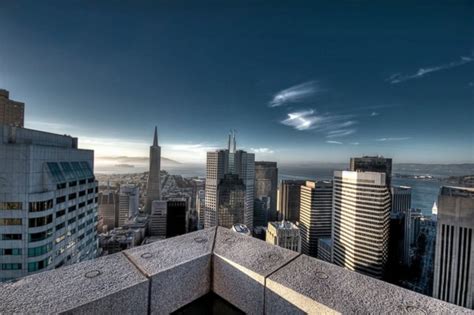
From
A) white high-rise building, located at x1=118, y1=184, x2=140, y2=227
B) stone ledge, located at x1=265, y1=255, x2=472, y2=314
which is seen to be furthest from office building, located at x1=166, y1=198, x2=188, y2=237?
stone ledge, located at x1=265, y1=255, x2=472, y2=314

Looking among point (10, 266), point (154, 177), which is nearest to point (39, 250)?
point (10, 266)

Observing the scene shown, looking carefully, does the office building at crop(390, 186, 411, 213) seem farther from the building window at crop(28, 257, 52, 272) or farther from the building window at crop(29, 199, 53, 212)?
the building window at crop(29, 199, 53, 212)

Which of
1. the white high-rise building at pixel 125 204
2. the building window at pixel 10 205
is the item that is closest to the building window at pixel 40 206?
the building window at pixel 10 205

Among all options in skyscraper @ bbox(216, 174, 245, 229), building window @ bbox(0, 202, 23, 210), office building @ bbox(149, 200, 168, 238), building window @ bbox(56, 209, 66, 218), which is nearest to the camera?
building window @ bbox(0, 202, 23, 210)

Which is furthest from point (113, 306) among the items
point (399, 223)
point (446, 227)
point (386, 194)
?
point (399, 223)

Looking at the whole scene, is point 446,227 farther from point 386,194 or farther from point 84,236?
point 84,236

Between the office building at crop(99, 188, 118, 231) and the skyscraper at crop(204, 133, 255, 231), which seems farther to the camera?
the office building at crop(99, 188, 118, 231)

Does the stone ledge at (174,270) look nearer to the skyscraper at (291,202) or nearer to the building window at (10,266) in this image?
the building window at (10,266)
